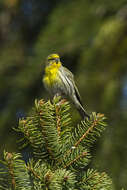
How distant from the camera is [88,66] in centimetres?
350

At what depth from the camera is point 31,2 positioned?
4863 mm

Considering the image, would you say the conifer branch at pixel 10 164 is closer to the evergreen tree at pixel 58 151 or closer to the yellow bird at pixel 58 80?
the evergreen tree at pixel 58 151

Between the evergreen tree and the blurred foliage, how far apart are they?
1065mm

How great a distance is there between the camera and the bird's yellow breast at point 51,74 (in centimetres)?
398

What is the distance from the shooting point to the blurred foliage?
307 cm

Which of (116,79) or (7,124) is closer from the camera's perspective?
(116,79)

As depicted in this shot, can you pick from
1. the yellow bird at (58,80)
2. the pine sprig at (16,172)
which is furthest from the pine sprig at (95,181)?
the yellow bird at (58,80)

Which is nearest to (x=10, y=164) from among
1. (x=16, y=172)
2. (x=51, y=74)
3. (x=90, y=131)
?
(x=16, y=172)

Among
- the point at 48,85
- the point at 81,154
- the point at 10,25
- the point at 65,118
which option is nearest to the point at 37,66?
the point at 48,85

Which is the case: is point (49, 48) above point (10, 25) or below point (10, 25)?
below

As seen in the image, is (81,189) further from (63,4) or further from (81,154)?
(63,4)

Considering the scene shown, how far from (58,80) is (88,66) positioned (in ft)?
2.43

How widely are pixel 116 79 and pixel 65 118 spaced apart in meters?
1.48

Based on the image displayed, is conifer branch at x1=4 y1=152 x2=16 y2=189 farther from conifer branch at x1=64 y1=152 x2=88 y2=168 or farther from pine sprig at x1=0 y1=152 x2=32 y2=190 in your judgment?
conifer branch at x1=64 y1=152 x2=88 y2=168
